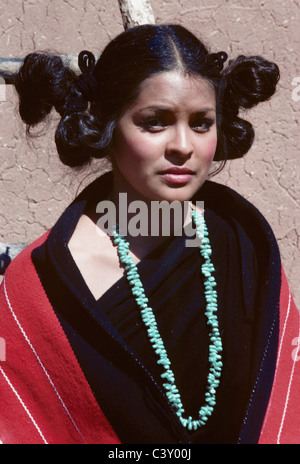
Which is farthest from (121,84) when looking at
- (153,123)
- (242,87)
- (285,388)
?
(285,388)

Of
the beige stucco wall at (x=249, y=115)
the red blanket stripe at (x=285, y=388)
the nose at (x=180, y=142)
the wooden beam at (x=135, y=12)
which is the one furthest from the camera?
the beige stucco wall at (x=249, y=115)

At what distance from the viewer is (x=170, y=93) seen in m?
1.28

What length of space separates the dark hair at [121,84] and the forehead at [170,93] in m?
0.01

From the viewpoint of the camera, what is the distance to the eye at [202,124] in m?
1.33

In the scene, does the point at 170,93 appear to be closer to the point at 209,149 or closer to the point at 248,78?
the point at 209,149

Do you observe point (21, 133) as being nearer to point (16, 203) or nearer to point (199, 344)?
point (16, 203)

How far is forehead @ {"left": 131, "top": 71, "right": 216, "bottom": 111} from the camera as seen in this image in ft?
4.20

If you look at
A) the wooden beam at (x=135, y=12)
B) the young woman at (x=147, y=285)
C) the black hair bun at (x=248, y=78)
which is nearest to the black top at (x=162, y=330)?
the young woman at (x=147, y=285)

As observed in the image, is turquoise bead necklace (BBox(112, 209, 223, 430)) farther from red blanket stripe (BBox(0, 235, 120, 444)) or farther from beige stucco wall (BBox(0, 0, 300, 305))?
beige stucco wall (BBox(0, 0, 300, 305))

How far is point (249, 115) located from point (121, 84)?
109 centimetres

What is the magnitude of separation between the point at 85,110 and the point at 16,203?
99 cm

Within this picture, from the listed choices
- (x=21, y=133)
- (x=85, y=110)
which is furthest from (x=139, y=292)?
(x=21, y=133)

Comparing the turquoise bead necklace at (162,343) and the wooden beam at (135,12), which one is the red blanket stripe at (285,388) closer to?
the turquoise bead necklace at (162,343)

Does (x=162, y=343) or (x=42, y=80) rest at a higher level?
(x=42, y=80)
